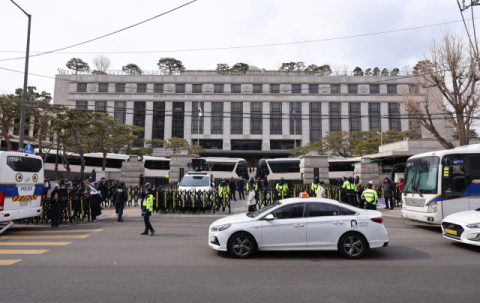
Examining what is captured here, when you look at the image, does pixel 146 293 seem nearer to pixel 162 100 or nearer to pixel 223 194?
pixel 223 194

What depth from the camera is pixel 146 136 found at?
58.3 meters

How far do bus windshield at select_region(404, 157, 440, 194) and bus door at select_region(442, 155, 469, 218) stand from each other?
294mm

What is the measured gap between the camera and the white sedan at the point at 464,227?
7.33 meters

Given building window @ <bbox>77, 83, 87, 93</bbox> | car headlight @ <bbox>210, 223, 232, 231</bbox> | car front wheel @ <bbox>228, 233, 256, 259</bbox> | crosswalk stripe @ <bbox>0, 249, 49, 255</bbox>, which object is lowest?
crosswalk stripe @ <bbox>0, 249, 49, 255</bbox>

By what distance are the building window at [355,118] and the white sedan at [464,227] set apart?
52540 mm

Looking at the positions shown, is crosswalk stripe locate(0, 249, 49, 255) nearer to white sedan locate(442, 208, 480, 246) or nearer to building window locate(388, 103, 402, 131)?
white sedan locate(442, 208, 480, 246)

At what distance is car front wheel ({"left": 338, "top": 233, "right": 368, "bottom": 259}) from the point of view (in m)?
6.88

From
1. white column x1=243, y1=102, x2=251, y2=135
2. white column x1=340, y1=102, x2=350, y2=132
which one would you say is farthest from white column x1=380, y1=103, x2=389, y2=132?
white column x1=243, y1=102, x2=251, y2=135

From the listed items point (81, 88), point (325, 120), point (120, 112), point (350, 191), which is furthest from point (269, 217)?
point (81, 88)

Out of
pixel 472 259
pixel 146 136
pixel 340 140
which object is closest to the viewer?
pixel 472 259

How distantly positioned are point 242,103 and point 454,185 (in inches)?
2029

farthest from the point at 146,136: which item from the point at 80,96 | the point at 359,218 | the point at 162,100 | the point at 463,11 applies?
the point at 359,218

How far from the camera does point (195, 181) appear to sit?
1719 centimetres

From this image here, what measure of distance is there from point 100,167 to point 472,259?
38.5 metres
